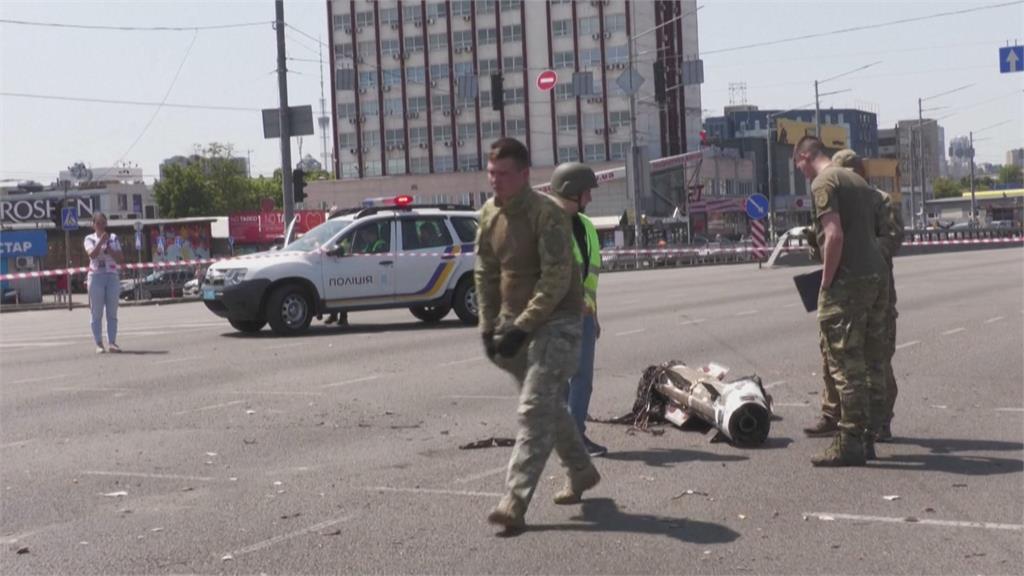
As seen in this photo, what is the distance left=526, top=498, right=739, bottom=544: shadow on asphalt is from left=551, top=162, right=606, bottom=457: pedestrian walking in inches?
43.8

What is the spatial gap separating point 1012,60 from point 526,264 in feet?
98.3

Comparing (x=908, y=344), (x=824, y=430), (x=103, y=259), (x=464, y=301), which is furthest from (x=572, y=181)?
(x=464, y=301)

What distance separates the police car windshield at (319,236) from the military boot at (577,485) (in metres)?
13.0

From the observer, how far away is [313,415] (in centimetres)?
1123

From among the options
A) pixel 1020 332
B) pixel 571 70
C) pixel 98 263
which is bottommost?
pixel 1020 332

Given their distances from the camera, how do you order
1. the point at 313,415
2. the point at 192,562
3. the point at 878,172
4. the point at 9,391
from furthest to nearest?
the point at 878,172
the point at 9,391
the point at 313,415
the point at 192,562

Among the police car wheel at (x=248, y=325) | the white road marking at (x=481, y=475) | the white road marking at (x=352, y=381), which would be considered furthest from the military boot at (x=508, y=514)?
the police car wheel at (x=248, y=325)

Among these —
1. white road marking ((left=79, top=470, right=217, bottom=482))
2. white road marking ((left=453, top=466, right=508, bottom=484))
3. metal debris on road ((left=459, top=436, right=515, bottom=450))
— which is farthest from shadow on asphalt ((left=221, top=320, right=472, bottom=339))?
white road marking ((left=453, top=466, right=508, bottom=484))

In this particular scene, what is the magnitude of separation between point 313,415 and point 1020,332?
999cm

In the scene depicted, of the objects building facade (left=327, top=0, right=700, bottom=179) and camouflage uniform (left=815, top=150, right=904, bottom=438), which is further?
building facade (left=327, top=0, right=700, bottom=179)

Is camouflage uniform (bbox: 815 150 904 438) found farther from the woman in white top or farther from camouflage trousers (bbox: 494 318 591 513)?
the woman in white top

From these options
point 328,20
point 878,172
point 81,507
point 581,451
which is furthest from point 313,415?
point 878,172

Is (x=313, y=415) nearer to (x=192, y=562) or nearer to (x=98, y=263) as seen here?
(x=192, y=562)

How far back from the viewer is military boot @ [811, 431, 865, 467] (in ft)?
26.8
